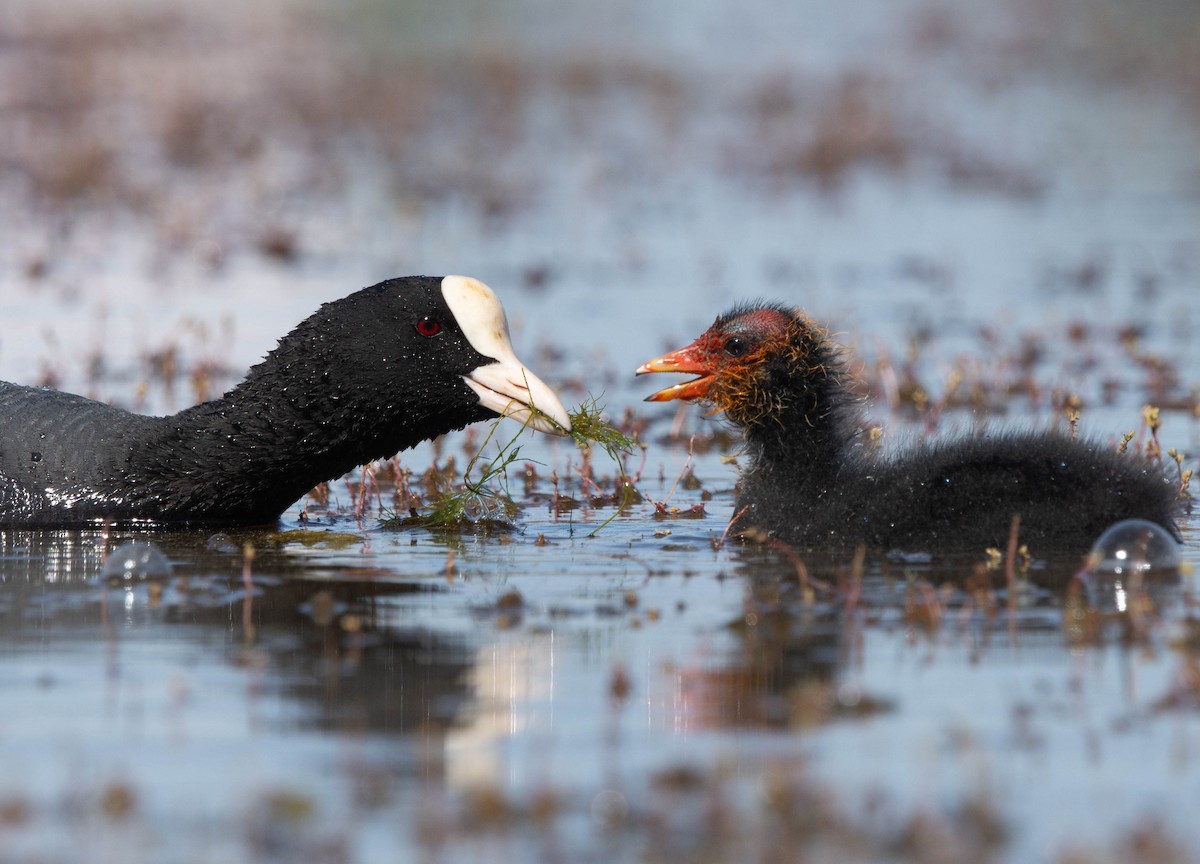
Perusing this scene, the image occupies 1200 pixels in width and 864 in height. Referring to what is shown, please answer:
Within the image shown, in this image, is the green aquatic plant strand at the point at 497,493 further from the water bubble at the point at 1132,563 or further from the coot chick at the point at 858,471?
the water bubble at the point at 1132,563

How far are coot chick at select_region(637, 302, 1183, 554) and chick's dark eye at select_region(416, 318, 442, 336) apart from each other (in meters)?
0.79

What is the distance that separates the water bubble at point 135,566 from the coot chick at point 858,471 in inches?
73.8

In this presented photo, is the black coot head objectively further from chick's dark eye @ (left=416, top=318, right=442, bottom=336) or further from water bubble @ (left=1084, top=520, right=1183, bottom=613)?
water bubble @ (left=1084, top=520, right=1183, bottom=613)

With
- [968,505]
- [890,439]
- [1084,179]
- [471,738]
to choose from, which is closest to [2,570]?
[471,738]

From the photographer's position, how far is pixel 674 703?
5109mm

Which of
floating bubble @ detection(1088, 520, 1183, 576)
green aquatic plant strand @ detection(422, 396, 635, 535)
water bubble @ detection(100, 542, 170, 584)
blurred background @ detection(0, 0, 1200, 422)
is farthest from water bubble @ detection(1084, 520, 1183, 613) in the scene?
blurred background @ detection(0, 0, 1200, 422)

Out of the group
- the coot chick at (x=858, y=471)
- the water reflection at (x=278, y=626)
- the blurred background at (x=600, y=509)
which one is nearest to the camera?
the blurred background at (x=600, y=509)

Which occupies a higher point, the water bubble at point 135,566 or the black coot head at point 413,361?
the black coot head at point 413,361

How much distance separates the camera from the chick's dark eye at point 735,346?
24.7 feet

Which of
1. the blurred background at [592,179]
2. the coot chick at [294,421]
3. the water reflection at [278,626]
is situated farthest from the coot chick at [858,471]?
the blurred background at [592,179]

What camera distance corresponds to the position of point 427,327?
7500 millimetres

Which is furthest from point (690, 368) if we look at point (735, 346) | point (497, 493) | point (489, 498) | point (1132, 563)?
point (1132, 563)

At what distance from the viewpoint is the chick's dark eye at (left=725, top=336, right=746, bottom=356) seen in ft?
24.7

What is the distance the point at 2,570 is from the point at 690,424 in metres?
4.53
